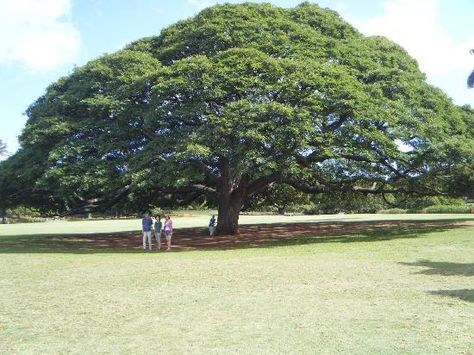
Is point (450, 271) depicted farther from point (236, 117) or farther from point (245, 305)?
point (236, 117)

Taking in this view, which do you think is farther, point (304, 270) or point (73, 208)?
point (73, 208)

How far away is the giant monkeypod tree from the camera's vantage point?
19.3m

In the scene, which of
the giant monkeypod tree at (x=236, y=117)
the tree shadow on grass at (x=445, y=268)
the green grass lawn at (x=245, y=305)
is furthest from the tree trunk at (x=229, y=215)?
the tree shadow on grass at (x=445, y=268)

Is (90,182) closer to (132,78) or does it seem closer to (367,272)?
(132,78)

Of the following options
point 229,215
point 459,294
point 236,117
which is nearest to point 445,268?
point 459,294

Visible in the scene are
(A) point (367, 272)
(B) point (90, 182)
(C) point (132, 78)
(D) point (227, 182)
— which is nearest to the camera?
(A) point (367, 272)

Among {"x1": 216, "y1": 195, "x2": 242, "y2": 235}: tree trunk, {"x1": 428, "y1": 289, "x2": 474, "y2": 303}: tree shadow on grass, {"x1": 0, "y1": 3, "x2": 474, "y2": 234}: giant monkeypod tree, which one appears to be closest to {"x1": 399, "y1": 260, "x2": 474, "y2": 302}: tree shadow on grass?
{"x1": 428, "y1": 289, "x2": 474, "y2": 303}: tree shadow on grass

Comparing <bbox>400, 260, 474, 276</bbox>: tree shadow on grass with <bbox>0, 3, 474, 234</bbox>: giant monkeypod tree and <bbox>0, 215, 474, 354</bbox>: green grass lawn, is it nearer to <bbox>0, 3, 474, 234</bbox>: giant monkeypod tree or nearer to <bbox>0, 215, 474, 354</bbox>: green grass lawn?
<bbox>0, 215, 474, 354</bbox>: green grass lawn

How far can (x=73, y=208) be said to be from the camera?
2614 cm

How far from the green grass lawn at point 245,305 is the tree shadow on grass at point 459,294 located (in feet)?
0.06

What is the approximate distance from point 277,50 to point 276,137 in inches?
219

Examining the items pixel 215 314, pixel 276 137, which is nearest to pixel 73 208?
pixel 276 137

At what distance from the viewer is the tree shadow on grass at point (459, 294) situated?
28.6 feet

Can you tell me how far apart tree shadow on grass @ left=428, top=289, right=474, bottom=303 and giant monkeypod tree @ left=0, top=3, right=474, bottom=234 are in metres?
9.77
